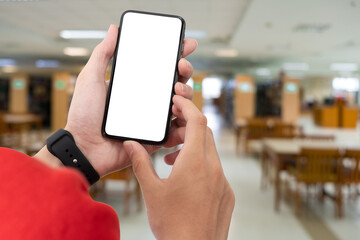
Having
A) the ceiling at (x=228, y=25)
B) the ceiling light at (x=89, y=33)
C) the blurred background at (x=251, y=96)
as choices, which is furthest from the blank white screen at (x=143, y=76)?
the ceiling at (x=228, y=25)

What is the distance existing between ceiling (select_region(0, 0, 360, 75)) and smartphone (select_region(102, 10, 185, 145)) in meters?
0.93

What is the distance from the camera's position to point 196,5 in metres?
4.26

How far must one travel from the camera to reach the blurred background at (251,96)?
2.53m

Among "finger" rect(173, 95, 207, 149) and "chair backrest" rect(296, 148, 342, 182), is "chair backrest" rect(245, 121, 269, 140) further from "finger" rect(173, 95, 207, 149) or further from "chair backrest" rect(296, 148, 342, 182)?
"finger" rect(173, 95, 207, 149)

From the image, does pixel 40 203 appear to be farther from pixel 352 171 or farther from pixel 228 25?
pixel 228 25

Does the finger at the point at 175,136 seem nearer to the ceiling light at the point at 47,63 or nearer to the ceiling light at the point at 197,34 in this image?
the ceiling light at the point at 197,34

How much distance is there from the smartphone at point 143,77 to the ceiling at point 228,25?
934 mm

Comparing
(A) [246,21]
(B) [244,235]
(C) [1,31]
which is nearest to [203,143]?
(B) [244,235]

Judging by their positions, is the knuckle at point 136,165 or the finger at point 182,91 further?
the finger at point 182,91

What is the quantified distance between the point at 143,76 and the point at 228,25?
5911mm

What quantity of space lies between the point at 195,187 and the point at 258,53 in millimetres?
9696

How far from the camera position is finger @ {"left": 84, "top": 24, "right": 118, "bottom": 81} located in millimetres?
664

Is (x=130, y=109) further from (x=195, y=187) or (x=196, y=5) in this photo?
(x=196, y=5)

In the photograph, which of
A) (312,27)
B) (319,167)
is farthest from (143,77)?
(312,27)
